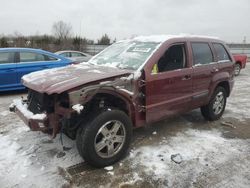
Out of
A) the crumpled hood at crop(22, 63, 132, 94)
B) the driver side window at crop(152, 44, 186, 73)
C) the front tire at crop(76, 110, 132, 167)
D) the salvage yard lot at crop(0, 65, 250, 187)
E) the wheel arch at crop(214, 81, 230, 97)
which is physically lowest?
the salvage yard lot at crop(0, 65, 250, 187)

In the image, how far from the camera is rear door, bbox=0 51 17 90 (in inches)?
301

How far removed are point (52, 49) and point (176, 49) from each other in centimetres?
2022

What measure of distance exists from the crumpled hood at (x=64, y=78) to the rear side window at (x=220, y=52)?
8.55ft

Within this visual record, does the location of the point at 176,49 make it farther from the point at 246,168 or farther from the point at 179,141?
the point at 246,168

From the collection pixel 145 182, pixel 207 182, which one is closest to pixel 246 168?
pixel 207 182

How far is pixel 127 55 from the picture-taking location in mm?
4578

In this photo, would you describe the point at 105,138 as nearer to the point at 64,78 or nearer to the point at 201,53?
the point at 64,78

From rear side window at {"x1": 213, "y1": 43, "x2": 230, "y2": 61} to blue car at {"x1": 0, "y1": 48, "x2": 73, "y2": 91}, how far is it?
512 centimetres

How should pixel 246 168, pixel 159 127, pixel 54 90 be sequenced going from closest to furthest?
pixel 54 90 < pixel 246 168 < pixel 159 127

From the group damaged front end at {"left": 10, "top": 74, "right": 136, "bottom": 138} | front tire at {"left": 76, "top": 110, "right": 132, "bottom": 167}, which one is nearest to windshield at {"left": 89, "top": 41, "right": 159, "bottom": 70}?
damaged front end at {"left": 10, "top": 74, "right": 136, "bottom": 138}

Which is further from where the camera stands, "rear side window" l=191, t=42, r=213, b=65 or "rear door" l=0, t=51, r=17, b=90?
"rear door" l=0, t=51, r=17, b=90

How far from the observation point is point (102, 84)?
353cm

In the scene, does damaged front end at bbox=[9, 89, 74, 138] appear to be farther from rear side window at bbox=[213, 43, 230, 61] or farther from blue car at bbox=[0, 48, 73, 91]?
blue car at bbox=[0, 48, 73, 91]

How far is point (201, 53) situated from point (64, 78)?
2876mm
